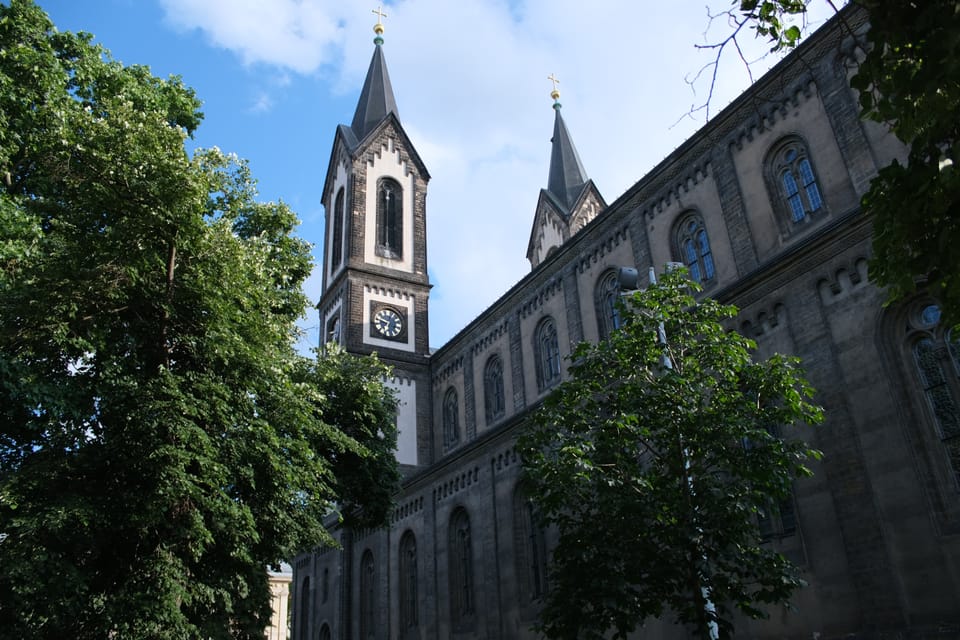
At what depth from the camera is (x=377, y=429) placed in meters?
21.2

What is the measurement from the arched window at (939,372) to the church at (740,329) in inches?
1.3

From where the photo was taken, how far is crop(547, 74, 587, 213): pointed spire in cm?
4206

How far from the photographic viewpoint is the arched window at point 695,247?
21500mm

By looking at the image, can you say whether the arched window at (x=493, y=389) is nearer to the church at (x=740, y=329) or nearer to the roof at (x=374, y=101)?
the church at (x=740, y=329)

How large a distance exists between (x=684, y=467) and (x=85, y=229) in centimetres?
1028

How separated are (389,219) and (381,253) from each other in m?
2.24

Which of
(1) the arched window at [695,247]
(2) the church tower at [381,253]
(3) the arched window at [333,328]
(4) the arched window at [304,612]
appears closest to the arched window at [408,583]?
(2) the church tower at [381,253]

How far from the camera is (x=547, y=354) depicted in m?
28.2

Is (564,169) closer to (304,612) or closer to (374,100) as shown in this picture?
(374,100)

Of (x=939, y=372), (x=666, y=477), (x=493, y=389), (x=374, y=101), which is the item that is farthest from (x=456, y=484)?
(x=374, y=101)

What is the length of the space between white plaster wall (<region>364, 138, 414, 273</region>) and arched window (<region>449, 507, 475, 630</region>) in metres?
13.9

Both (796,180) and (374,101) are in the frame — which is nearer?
(796,180)

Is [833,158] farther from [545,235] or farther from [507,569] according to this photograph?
[545,235]

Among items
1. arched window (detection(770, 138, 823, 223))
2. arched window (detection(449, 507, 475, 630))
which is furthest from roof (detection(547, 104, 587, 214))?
arched window (detection(770, 138, 823, 223))
